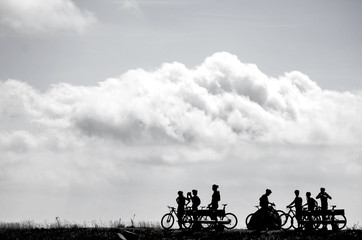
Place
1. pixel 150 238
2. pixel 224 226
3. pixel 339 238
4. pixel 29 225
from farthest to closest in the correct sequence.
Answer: pixel 29 225 → pixel 224 226 → pixel 150 238 → pixel 339 238

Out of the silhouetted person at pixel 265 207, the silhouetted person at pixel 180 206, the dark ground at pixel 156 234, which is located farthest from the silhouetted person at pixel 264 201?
the silhouetted person at pixel 180 206

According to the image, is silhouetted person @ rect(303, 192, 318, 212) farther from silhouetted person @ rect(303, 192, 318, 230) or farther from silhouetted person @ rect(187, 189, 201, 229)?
silhouetted person @ rect(187, 189, 201, 229)

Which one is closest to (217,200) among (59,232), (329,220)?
(329,220)

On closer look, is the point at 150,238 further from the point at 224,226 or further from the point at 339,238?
the point at 339,238

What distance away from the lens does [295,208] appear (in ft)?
88.5

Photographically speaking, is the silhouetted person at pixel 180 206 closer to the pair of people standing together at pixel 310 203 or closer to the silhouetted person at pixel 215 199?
the silhouetted person at pixel 215 199

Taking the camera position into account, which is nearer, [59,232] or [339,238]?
[339,238]

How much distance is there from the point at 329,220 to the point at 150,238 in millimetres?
8597

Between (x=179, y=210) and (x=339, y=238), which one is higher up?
(x=179, y=210)

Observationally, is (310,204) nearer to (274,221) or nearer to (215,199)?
(274,221)

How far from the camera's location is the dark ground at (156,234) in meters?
24.3

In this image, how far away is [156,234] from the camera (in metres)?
26.3

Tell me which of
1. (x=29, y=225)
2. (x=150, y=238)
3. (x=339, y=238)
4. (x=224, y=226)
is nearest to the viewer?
(x=339, y=238)

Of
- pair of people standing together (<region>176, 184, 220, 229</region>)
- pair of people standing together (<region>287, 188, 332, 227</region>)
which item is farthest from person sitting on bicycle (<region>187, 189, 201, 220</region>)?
pair of people standing together (<region>287, 188, 332, 227</region>)
